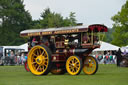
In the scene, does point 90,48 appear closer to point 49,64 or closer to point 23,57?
point 49,64

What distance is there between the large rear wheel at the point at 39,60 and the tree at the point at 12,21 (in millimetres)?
Answer: 59595

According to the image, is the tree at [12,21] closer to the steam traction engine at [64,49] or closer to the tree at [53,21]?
the tree at [53,21]

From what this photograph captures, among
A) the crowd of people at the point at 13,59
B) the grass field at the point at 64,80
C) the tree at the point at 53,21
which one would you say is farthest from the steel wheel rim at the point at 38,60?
the tree at the point at 53,21

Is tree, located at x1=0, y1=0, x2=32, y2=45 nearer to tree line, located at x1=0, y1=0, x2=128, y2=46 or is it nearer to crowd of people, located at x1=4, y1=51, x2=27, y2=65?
tree line, located at x1=0, y1=0, x2=128, y2=46

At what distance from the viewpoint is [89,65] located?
1631 centimetres

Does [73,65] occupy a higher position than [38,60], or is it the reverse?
[38,60]

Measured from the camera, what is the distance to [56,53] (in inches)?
643

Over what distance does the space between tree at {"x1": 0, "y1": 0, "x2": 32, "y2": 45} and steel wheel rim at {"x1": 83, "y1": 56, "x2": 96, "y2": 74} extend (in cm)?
6029

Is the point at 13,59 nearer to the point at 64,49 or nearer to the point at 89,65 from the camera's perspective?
the point at 64,49

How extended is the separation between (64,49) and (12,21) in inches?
2562

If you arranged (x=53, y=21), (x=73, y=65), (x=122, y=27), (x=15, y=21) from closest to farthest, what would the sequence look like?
(x=73, y=65)
(x=122, y=27)
(x=53, y=21)
(x=15, y=21)

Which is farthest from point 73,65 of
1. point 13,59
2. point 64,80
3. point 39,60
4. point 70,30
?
point 13,59

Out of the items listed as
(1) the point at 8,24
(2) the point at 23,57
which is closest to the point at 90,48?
(2) the point at 23,57

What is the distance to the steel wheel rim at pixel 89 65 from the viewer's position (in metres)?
16.2
